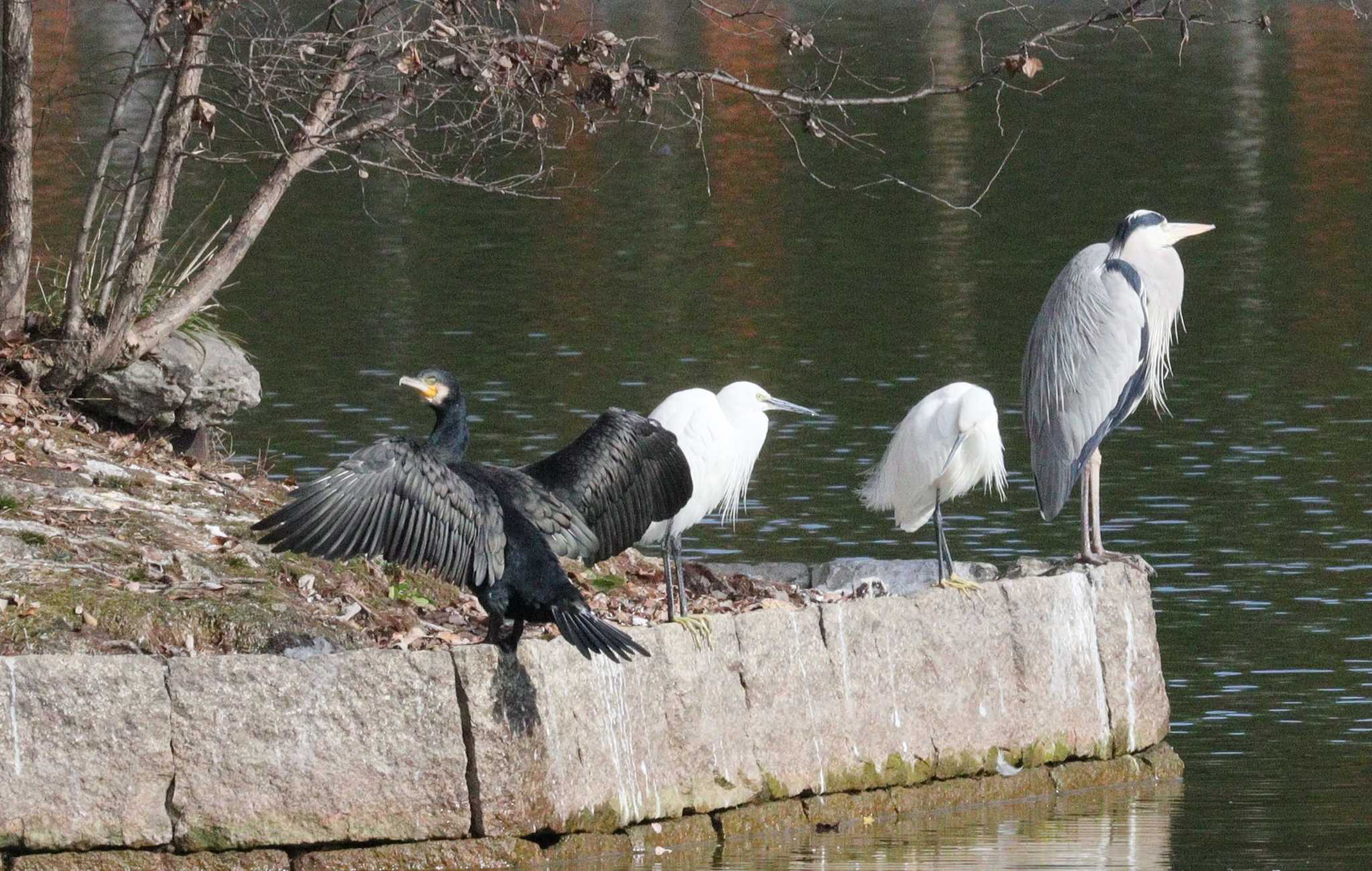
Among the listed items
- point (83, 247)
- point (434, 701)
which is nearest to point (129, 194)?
point (83, 247)

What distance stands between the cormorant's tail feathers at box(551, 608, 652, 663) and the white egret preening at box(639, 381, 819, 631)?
112 centimetres

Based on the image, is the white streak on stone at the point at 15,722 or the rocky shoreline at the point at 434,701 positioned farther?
the rocky shoreline at the point at 434,701

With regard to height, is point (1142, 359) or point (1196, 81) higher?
point (1196, 81)

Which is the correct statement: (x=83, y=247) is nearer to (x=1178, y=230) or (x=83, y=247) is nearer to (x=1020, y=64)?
(x=1020, y=64)

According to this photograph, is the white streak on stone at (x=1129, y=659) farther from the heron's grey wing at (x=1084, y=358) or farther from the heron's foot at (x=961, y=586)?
the heron's grey wing at (x=1084, y=358)

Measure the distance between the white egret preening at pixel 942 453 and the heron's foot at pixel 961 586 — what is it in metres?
0.03

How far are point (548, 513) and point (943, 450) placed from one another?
79.8 inches

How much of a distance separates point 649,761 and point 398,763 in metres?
0.95

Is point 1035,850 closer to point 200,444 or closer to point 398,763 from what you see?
point 398,763

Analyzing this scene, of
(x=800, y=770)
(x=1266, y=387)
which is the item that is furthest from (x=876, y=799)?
(x=1266, y=387)

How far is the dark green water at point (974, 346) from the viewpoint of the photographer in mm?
10461

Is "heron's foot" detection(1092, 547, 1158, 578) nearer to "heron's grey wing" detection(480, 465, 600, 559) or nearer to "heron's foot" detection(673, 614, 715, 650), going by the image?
"heron's foot" detection(673, 614, 715, 650)

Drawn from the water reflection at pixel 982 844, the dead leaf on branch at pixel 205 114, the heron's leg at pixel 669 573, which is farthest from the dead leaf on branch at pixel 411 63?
the water reflection at pixel 982 844

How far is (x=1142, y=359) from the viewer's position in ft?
34.8
